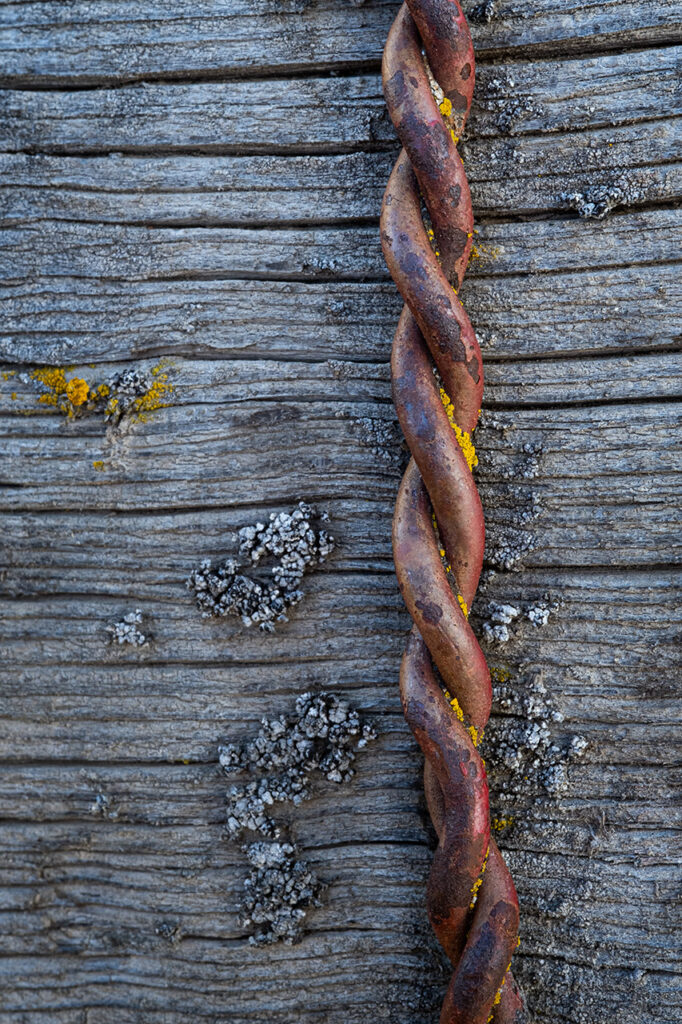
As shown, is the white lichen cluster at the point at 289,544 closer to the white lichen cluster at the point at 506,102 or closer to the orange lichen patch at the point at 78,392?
the orange lichen patch at the point at 78,392

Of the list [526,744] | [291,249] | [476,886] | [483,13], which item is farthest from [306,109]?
[476,886]

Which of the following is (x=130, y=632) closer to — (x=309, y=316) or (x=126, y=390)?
(x=126, y=390)

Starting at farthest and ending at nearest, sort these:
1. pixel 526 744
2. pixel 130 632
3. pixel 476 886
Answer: pixel 130 632, pixel 526 744, pixel 476 886

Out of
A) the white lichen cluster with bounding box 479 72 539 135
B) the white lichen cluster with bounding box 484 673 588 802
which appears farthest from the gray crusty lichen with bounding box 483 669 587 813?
the white lichen cluster with bounding box 479 72 539 135

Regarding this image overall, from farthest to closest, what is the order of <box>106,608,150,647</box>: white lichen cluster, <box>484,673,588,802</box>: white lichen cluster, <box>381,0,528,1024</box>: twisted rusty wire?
<box>106,608,150,647</box>: white lichen cluster, <box>484,673,588,802</box>: white lichen cluster, <box>381,0,528,1024</box>: twisted rusty wire

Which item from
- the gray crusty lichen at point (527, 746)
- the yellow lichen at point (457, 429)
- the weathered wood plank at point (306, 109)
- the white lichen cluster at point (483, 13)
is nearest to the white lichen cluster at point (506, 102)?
the weathered wood plank at point (306, 109)

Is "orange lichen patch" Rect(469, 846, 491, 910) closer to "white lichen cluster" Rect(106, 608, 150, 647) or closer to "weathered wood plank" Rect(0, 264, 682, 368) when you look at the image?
"white lichen cluster" Rect(106, 608, 150, 647)
